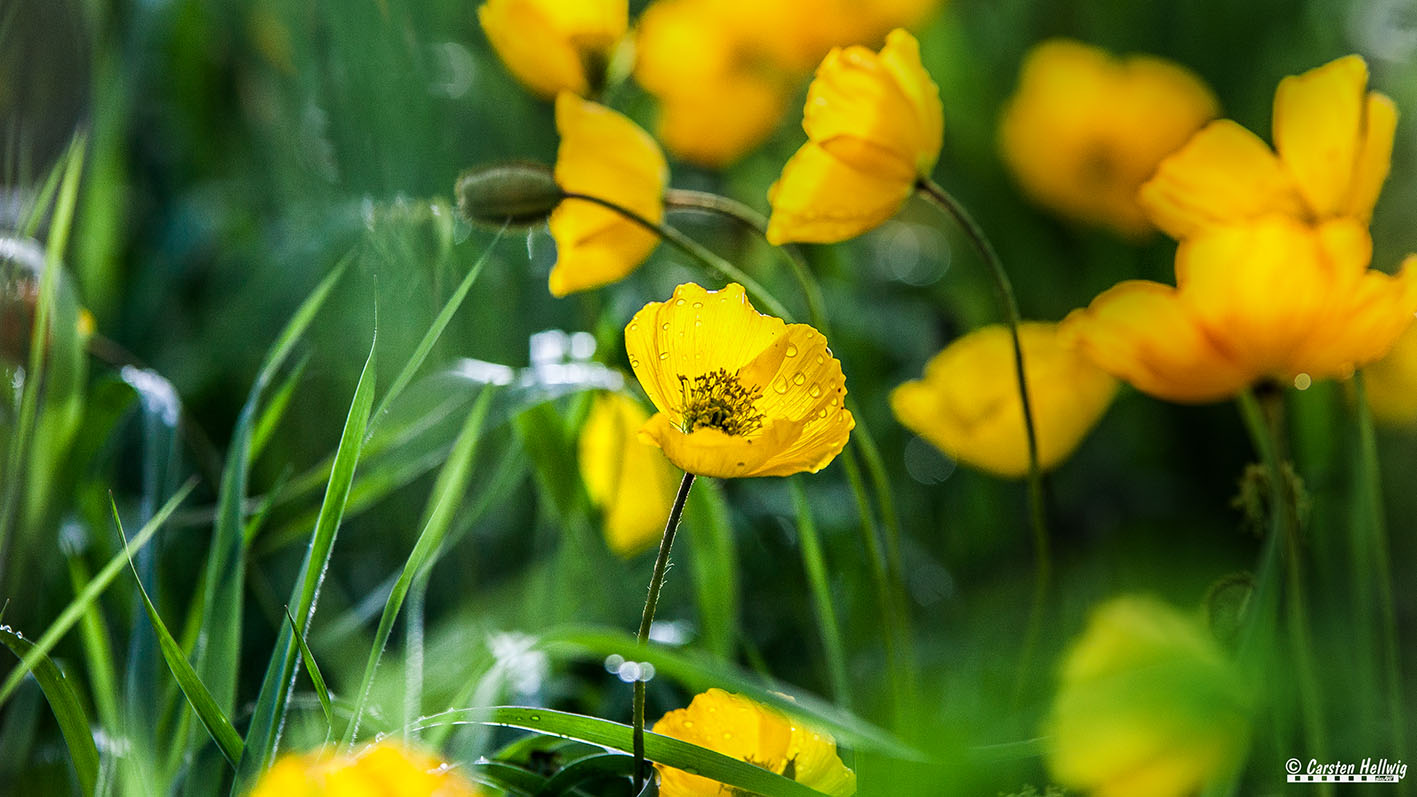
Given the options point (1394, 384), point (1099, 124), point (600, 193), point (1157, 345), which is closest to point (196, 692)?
point (600, 193)

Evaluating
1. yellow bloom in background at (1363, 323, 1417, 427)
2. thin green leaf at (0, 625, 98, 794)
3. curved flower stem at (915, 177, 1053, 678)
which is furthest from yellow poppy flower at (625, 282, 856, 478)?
yellow bloom in background at (1363, 323, 1417, 427)

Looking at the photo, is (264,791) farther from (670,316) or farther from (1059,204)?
(1059,204)

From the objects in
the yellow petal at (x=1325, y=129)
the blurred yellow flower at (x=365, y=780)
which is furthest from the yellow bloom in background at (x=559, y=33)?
the blurred yellow flower at (x=365, y=780)

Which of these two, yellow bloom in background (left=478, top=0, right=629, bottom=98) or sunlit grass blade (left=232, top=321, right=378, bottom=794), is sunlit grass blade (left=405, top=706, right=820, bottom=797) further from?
yellow bloom in background (left=478, top=0, right=629, bottom=98)

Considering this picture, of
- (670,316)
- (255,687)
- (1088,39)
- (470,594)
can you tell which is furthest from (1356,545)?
(1088,39)

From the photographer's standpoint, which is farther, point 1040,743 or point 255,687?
point 255,687

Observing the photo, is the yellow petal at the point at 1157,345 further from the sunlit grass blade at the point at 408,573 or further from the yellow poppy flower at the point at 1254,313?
the sunlit grass blade at the point at 408,573
